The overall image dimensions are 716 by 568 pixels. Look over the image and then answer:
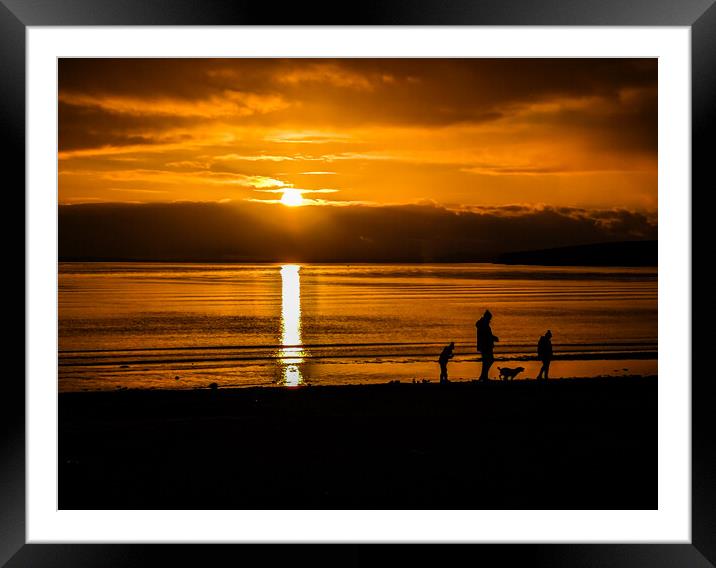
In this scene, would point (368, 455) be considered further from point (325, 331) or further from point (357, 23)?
point (325, 331)

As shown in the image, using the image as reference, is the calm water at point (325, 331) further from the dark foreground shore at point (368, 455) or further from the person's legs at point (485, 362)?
the dark foreground shore at point (368, 455)

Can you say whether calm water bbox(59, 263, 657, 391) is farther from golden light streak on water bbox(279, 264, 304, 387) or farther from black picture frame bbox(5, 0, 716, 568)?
black picture frame bbox(5, 0, 716, 568)

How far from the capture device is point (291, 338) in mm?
25016

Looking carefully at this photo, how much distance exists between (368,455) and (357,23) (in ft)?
10.6

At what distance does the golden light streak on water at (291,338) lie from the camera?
16750 mm

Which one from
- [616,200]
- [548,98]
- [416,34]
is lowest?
[416,34]

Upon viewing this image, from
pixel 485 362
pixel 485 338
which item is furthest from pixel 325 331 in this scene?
pixel 485 338

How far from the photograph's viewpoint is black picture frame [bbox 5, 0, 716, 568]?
3684 millimetres
